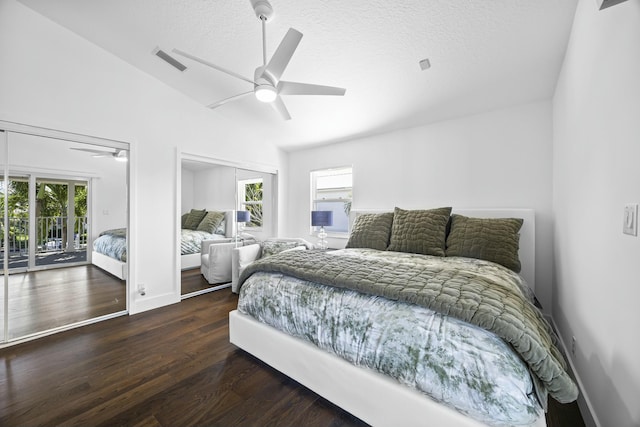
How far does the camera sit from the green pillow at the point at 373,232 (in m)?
2.89

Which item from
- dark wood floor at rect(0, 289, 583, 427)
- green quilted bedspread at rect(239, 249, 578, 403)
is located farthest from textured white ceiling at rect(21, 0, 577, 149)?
dark wood floor at rect(0, 289, 583, 427)

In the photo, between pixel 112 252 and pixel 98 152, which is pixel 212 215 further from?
pixel 98 152

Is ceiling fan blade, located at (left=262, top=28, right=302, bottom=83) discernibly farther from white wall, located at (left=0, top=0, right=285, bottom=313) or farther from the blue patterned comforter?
white wall, located at (left=0, top=0, right=285, bottom=313)

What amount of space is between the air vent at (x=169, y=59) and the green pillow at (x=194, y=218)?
5.54 feet

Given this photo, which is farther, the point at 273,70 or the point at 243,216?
the point at 243,216

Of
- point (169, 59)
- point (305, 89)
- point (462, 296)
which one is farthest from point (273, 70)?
point (462, 296)

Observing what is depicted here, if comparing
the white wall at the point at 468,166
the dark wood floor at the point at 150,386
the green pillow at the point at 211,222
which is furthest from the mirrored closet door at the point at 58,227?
the white wall at the point at 468,166

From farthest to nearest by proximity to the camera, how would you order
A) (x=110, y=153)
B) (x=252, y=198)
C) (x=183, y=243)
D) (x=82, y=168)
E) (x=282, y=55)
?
(x=252, y=198) < (x=183, y=243) < (x=110, y=153) < (x=82, y=168) < (x=282, y=55)

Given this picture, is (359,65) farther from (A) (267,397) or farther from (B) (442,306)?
(A) (267,397)

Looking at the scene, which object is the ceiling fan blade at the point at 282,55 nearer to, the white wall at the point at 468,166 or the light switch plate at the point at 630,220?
the light switch plate at the point at 630,220

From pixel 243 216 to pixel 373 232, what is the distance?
210cm

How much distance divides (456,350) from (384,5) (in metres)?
2.18

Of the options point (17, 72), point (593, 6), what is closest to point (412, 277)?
point (593, 6)

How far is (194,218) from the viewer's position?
3398 millimetres
